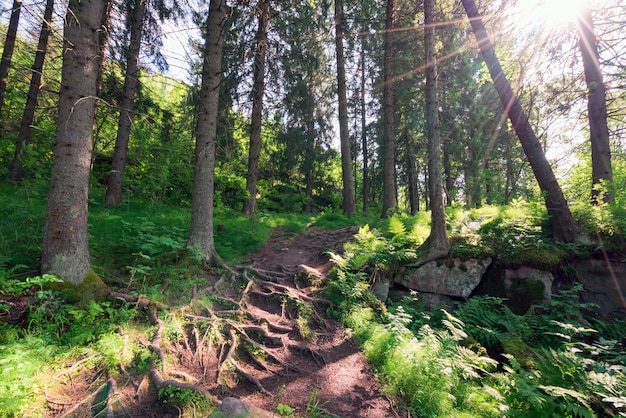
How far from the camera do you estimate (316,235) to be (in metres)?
10.0

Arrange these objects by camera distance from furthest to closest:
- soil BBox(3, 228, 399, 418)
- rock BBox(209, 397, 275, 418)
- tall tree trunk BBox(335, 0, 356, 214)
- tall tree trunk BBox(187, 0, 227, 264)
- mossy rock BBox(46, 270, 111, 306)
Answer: tall tree trunk BBox(335, 0, 356, 214), tall tree trunk BBox(187, 0, 227, 264), mossy rock BBox(46, 270, 111, 306), soil BBox(3, 228, 399, 418), rock BBox(209, 397, 275, 418)

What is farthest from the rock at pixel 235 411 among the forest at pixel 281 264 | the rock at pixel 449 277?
the rock at pixel 449 277

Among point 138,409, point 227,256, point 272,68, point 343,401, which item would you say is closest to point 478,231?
point 343,401

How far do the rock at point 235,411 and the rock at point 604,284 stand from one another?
6936 millimetres

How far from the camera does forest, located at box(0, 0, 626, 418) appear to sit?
3113 mm

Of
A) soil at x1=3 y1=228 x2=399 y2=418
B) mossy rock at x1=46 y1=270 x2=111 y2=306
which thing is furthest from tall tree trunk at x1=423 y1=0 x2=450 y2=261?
mossy rock at x1=46 y1=270 x2=111 y2=306

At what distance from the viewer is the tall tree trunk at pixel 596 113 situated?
7.46 metres

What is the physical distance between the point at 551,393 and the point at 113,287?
19.8 feet

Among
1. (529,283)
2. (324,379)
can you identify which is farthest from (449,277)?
(324,379)

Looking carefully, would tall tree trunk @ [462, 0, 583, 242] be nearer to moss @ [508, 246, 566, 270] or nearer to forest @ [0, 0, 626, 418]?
forest @ [0, 0, 626, 418]

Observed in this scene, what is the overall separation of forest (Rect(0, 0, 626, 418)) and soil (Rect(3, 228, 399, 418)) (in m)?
0.03

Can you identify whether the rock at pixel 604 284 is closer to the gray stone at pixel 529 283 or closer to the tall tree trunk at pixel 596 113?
the gray stone at pixel 529 283

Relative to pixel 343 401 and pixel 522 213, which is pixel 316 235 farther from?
pixel 343 401

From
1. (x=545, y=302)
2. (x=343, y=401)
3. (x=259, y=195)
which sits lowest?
(x=343, y=401)
